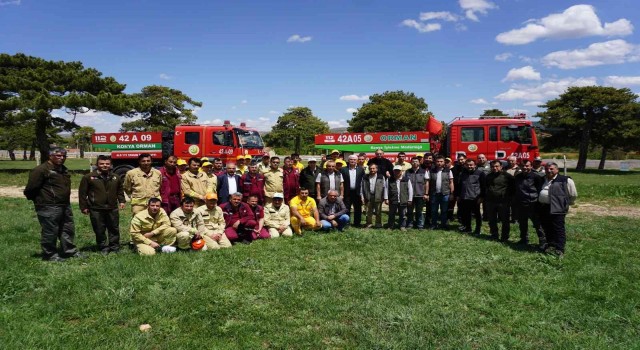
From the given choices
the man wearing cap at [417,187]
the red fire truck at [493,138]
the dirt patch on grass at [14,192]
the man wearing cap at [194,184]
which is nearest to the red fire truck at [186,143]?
the dirt patch on grass at [14,192]

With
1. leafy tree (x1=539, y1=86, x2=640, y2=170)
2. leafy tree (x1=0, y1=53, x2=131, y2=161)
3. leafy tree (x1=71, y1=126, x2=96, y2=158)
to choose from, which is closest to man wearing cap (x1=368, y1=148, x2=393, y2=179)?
leafy tree (x1=0, y1=53, x2=131, y2=161)

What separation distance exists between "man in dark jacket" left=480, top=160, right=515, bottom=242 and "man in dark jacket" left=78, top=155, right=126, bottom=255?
276 inches

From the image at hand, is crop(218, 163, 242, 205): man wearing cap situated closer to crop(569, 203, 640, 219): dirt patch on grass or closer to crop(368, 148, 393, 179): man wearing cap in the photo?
crop(368, 148, 393, 179): man wearing cap

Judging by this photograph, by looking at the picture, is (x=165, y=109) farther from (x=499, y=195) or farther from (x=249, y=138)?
(x=499, y=195)

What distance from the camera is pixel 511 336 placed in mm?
3879

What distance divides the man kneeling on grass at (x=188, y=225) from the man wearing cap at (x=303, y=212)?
1.82 meters

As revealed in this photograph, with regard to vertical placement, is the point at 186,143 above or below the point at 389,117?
below

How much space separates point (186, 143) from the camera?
48.3ft

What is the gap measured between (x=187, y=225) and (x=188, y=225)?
0.02 m

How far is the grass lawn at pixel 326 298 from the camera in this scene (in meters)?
3.79

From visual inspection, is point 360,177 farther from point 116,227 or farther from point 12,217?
point 12,217

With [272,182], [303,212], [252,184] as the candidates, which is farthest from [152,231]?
[303,212]

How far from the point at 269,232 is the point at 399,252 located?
261cm

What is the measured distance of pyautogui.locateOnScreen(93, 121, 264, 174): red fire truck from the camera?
14.6 metres
